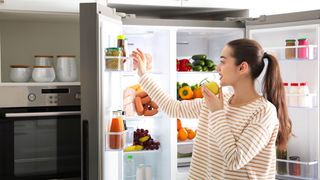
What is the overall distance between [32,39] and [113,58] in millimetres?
1008

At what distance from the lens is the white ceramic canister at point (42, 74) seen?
8.34ft

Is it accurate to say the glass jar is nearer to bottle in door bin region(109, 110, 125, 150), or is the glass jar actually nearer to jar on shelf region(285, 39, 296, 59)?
bottle in door bin region(109, 110, 125, 150)

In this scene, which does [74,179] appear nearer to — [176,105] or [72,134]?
[72,134]

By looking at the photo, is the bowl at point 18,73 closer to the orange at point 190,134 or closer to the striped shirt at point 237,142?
the striped shirt at point 237,142

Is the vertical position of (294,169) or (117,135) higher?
(117,135)

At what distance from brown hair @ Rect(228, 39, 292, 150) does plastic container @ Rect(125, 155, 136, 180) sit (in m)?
1.16

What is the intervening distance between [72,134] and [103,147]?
1.51 feet

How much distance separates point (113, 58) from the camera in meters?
2.19

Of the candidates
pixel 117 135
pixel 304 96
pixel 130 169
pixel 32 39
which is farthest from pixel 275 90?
pixel 32 39

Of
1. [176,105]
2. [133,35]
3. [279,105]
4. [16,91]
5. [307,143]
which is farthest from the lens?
[133,35]

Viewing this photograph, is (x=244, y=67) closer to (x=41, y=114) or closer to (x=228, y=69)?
(x=228, y=69)

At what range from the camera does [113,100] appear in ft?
7.71

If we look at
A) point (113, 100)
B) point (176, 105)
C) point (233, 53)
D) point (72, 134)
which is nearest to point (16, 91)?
point (72, 134)

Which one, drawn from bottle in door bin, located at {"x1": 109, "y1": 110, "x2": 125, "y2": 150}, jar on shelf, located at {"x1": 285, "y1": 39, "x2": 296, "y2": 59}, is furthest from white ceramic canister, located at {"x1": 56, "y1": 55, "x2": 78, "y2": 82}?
jar on shelf, located at {"x1": 285, "y1": 39, "x2": 296, "y2": 59}
